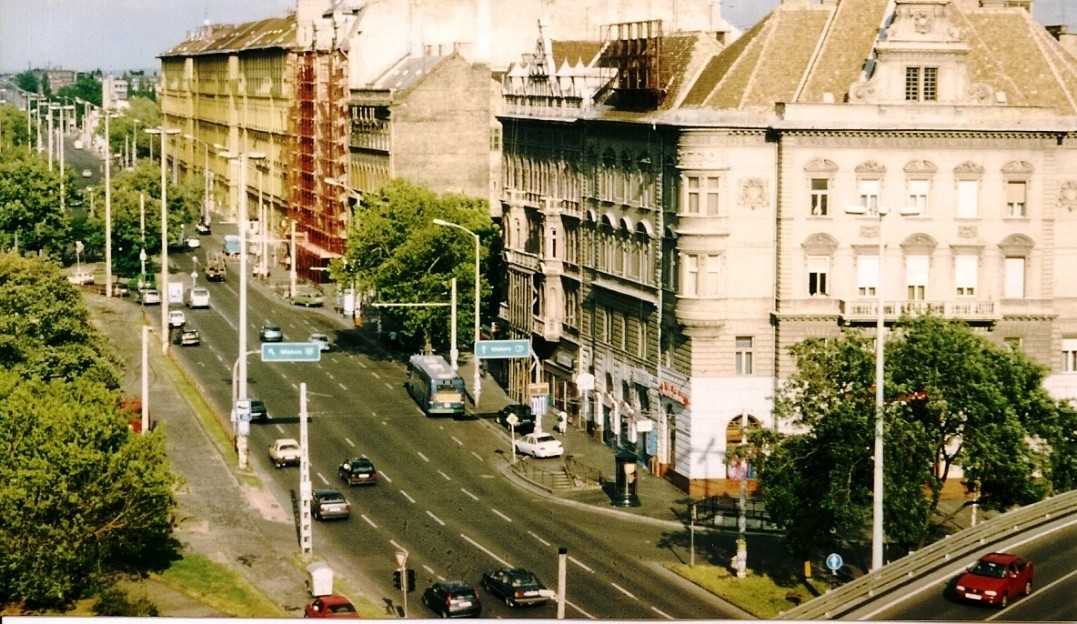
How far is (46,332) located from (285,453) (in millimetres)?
14340

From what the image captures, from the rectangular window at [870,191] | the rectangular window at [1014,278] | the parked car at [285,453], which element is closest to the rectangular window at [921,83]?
the rectangular window at [870,191]

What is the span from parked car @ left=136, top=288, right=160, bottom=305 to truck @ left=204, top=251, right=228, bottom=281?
1288 cm

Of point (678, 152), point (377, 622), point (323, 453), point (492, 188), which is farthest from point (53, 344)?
point (492, 188)

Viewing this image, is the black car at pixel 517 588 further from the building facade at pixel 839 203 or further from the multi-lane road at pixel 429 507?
the building facade at pixel 839 203

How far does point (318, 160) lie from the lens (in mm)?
186125

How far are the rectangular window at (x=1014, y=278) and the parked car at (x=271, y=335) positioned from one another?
56.6 meters

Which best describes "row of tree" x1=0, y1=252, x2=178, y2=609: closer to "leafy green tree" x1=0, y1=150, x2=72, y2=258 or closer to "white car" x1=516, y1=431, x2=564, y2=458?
→ "white car" x1=516, y1=431, x2=564, y2=458

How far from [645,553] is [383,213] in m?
58.7

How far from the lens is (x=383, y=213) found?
5448 inches

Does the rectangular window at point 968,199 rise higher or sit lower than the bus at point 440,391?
higher

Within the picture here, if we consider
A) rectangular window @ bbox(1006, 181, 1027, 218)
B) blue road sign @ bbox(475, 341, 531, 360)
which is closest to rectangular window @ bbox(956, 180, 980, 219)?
rectangular window @ bbox(1006, 181, 1027, 218)

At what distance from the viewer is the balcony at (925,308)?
9612cm

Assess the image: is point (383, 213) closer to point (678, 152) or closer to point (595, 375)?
point (595, 375)

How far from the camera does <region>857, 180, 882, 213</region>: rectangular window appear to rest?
319ft
